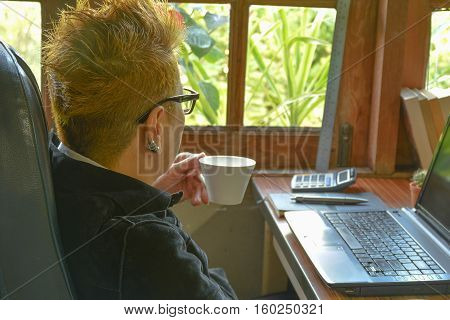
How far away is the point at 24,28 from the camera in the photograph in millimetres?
1829

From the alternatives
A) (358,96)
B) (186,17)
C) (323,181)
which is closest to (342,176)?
(323,181)

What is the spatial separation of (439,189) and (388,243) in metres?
0.22

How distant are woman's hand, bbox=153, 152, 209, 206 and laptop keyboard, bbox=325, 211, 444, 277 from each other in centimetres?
31

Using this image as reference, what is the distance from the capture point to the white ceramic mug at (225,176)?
143cm

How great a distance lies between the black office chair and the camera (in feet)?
3.09

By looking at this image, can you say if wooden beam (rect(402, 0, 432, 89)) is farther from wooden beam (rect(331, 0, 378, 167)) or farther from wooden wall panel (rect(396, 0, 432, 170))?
wooden beam (rect(331, 0, 378, 167))

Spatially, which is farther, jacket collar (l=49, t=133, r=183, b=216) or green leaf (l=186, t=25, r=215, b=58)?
green leaf (l=186, t=25, r=215, b=58)

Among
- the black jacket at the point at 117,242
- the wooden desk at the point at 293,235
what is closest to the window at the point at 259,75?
the wooden desk at the point at 293,235

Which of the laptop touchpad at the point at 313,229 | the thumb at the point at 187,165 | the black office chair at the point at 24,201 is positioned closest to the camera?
the black office chair at the point at 24,201

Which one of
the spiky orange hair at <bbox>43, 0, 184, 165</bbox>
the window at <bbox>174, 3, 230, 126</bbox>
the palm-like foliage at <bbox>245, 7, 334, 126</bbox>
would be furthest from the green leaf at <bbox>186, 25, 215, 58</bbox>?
the spiky orange hair at <bbox>43, 0, 184, 165</bbox>

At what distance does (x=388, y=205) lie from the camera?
1.70 metres

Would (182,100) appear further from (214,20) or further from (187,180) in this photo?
(214,20)

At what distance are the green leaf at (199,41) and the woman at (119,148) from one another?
28.6 inches

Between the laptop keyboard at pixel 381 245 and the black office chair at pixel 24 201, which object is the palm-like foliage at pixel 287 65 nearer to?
the laptop keyboard at pixel 381 245
